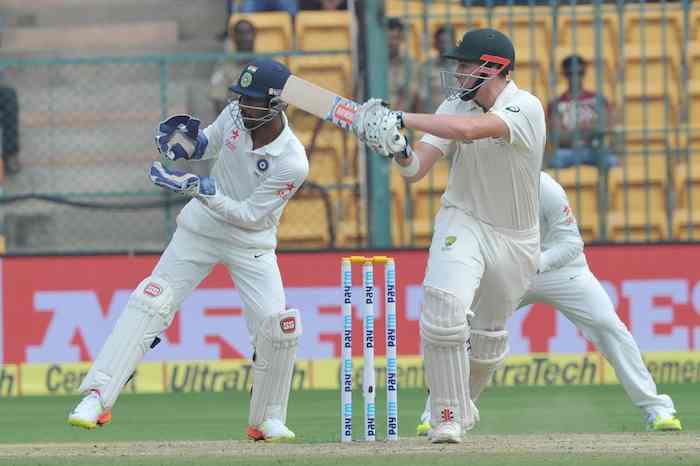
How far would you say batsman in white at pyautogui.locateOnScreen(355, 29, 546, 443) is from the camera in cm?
666

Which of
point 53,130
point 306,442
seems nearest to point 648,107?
point 53,130

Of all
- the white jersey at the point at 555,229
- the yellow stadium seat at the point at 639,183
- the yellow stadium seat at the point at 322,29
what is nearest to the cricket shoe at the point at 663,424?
the white jersey at the point at 555,229

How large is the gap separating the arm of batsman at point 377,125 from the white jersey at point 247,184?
4.23ft

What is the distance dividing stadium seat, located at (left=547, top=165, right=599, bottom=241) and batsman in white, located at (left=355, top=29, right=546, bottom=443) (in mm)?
4665

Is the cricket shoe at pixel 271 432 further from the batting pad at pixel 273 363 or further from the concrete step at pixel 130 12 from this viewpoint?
the concrete step at pixel 130 12

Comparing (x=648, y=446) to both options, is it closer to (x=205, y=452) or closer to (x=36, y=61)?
(x=205, y=452)

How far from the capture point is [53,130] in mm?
12133

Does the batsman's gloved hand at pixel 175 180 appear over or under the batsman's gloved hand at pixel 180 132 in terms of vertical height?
under

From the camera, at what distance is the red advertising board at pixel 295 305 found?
36.2 feet

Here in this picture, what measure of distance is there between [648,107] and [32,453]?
259 inches

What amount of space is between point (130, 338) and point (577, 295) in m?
→ 2.51

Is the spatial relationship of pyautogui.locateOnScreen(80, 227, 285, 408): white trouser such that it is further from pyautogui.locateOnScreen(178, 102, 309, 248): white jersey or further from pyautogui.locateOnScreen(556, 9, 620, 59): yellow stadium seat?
pyautogui.locateOnScreen(556, 9, 620, 59): yellow stadium seat

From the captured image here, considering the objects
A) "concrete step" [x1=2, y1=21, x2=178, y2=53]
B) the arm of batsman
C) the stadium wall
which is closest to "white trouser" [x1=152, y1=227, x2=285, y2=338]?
the arm of batsman

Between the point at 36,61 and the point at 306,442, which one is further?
the point at 36,61
